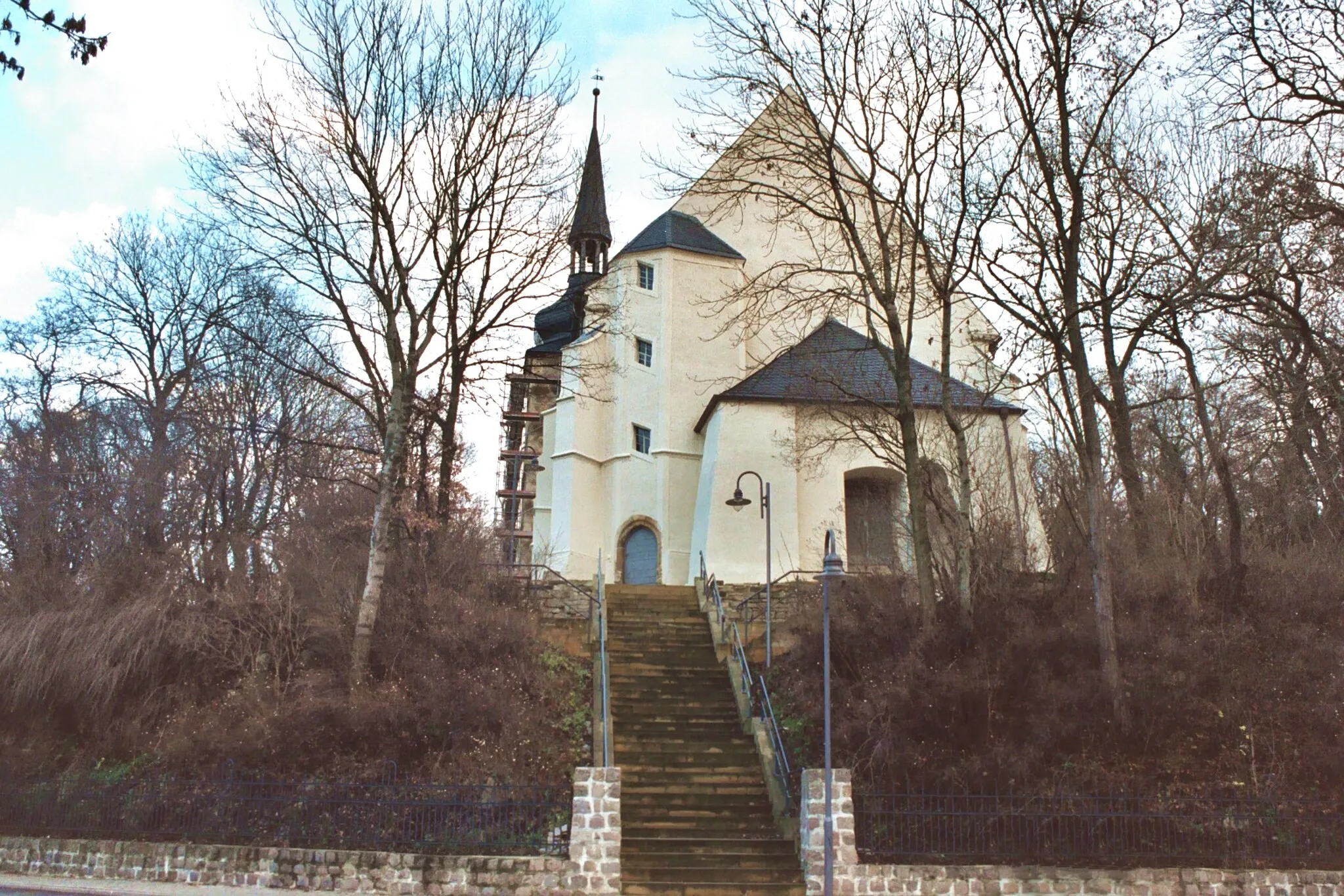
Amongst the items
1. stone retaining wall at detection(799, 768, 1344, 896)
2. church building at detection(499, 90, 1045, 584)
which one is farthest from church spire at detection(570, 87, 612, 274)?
stone retaining wall at detection(799, 768, 1344, 896)

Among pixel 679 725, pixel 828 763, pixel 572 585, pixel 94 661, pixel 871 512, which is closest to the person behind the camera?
pixel 828 763

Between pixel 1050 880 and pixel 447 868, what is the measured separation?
21.4 ft

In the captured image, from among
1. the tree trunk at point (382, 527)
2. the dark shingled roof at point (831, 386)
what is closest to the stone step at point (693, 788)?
the tree trunk at point (382, 527)

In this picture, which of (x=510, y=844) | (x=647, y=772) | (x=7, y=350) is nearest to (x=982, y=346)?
(x=647, y=772)

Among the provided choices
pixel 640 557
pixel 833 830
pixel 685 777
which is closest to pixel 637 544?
pixel 640 557

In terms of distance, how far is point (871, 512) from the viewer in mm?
25578

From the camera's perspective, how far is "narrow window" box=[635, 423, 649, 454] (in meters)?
28.0

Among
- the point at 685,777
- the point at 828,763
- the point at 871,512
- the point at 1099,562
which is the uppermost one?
the point at 871,512

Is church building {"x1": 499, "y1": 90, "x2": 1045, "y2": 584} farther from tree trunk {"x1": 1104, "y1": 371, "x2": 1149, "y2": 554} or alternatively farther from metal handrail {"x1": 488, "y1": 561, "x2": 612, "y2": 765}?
metal handrail {"x1": 488, "y1": 561, "x2": 612, "y2": 765}

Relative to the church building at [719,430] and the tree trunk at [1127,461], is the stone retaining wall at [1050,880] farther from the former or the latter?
the church building at [719,430]

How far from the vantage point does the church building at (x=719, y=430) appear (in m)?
24.0

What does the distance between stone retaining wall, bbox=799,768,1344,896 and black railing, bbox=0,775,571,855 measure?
10.3 feet

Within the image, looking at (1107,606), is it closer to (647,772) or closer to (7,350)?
(647,772)

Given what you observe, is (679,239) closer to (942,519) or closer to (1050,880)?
(942,519)
